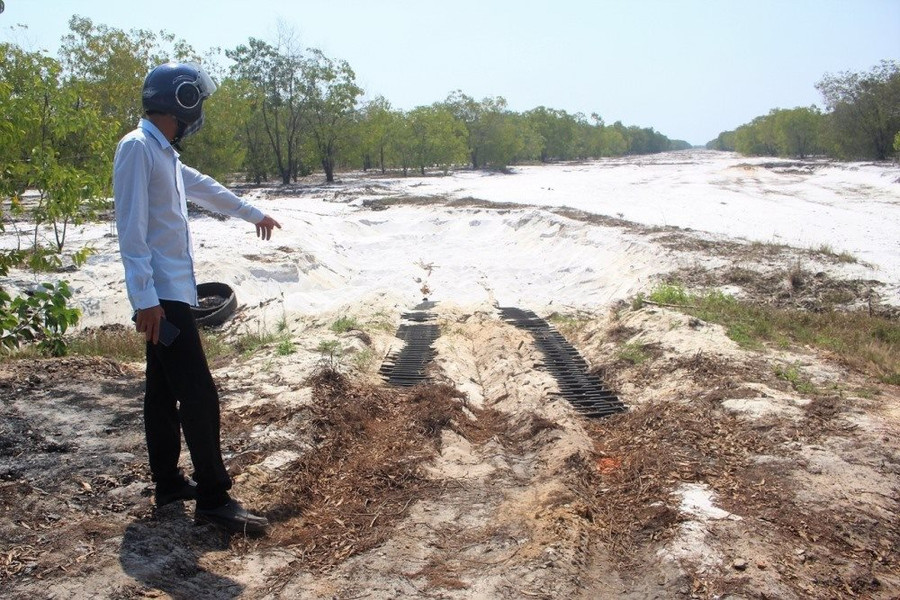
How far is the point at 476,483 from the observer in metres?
4.20

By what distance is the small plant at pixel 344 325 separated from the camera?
7.99 metres

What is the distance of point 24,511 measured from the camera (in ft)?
10.8

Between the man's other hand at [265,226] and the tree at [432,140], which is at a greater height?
the tree at [432,140]

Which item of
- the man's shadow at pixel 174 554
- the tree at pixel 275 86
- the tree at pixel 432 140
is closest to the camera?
the man's shadow at pixel 174 554

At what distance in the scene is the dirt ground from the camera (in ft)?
9.85

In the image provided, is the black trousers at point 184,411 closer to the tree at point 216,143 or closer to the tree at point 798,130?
the tree at point 216,143

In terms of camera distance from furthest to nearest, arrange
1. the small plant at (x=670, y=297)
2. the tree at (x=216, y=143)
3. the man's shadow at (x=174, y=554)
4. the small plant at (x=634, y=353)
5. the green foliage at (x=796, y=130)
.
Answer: the green foliage at (x=796, y=130)
the tree at (x=216, y=143)
the small plant at (x=670, y=297)
the small plant at (x=634, y=353)
the man's shadow at (x=174, y=554)

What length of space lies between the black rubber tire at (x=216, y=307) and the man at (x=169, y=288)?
656 cm

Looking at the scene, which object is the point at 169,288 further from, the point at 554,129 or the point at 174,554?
the point at 554,129

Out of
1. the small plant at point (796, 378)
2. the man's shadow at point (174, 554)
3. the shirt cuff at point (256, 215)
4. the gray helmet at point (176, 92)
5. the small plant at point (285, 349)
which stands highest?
the gray helmet at point (176, 92)

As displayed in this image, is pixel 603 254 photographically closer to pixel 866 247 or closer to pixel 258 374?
pixel 866 247

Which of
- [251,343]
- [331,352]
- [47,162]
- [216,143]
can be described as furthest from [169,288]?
[216,143]

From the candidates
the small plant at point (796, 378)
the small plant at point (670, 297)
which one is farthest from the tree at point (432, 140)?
the small plant at point (796, 378)

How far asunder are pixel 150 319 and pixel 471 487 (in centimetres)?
210
